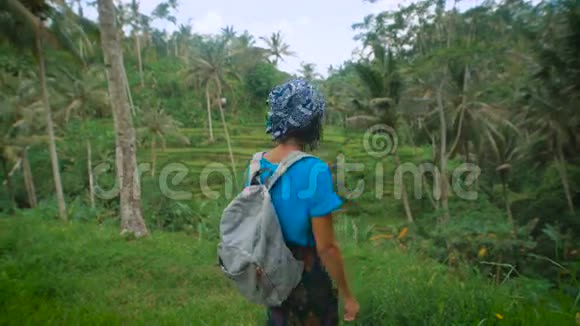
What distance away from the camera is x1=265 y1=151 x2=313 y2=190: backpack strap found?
1628 millimetres

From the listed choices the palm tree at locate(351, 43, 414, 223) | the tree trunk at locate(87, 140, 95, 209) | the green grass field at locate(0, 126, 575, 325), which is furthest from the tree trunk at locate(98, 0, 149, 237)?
the tree trunk at locate(87, 140, 95, 209)

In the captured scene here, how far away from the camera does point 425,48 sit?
27.1m

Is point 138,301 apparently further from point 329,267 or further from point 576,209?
point 576,209

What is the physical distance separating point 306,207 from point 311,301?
0.35 m

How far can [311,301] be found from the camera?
1.75 metres

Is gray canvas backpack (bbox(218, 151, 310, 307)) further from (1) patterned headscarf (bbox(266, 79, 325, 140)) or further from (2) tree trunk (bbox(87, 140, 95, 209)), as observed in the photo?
(2) tree trunk (bbox(87, 140, 95, 209))

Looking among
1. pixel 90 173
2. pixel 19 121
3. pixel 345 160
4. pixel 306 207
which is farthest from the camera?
pixel 90 173

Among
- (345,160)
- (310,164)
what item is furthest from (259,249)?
(345,160)

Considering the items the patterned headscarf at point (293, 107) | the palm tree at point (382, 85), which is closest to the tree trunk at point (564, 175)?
the palm tree at point (382, 85)

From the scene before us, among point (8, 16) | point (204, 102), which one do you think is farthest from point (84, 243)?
point (204, 102)

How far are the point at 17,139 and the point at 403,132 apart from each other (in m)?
17.3

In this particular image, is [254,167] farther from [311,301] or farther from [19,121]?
[19,121]

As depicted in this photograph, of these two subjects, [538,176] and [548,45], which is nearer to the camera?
[548,45]

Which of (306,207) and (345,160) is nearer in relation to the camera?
(306,207)
